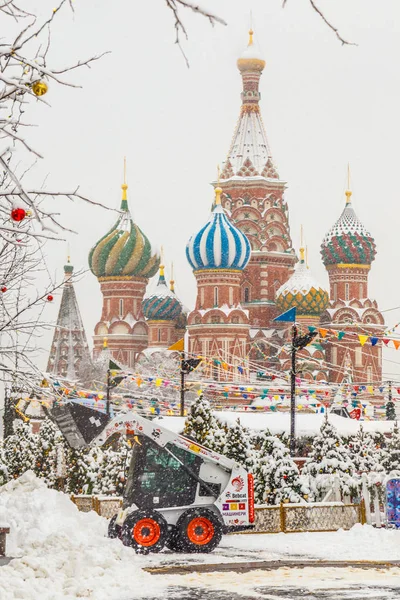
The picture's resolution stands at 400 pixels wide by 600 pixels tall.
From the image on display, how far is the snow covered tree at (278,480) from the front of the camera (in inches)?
727

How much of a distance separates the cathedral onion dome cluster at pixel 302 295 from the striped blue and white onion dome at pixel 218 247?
433cm

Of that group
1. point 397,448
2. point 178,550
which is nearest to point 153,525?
point 178,550

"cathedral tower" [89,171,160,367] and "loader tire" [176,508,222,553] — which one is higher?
"cathedral tower" [89,171,160,367]

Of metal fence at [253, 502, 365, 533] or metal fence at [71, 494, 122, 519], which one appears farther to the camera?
metal fence at [71, 494, 122, 519]

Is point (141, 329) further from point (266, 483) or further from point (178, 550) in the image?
point (178, 550)

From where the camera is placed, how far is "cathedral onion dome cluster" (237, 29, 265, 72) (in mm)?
73938

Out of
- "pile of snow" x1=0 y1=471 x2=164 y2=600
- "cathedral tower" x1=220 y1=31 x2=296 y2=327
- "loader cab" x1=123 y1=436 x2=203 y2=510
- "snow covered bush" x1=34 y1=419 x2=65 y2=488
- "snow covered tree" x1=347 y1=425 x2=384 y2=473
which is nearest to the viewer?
"pile of snow" x1=0 y1=471 x2=164 y2=600

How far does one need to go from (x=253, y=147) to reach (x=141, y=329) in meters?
14.0

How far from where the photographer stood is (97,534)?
13812 millimetres

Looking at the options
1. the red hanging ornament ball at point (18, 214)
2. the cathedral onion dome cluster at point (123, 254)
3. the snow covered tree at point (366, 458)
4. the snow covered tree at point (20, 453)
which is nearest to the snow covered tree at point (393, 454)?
the snow covered tree at point (366, 458)

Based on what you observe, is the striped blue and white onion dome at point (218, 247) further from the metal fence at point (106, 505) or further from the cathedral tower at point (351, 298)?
the metal fence at point (106, 505)

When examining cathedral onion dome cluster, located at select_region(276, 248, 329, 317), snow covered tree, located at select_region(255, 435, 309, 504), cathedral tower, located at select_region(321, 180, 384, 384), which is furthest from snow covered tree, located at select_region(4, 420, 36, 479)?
cathedral tower, located at select_region(321, 180, 384, 384)

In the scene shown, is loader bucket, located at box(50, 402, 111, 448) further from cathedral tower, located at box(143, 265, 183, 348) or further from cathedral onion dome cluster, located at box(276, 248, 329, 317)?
cathedral tower, located at box(143, 265, 183, 348)

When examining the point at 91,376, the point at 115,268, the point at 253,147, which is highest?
the point at 253,147
